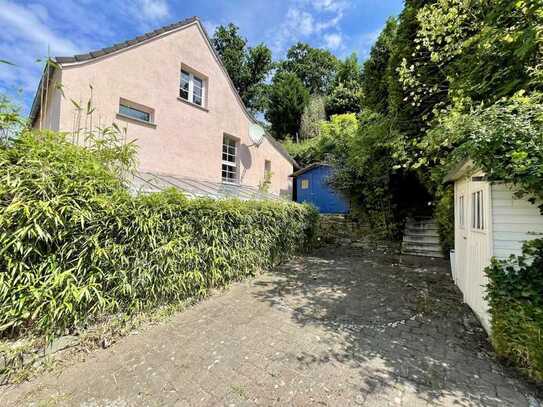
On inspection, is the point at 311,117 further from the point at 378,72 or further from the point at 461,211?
the point at 461,211

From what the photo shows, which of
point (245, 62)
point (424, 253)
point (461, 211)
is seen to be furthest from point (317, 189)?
point (245, 62)

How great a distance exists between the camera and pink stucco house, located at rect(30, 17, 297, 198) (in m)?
6.60

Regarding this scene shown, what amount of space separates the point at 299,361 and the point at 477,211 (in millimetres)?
4167

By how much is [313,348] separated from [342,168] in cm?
1011

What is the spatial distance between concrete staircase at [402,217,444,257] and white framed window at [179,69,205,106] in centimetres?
1037

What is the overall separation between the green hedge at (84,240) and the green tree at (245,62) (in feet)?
85.6

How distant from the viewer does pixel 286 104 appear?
27047mm

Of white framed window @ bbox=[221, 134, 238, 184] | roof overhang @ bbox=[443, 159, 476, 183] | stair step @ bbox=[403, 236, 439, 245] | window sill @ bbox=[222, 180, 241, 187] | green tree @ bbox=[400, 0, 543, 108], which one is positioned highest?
green tree @ bbox=[400, 0, 543, 108]

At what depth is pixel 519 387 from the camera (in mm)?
2664

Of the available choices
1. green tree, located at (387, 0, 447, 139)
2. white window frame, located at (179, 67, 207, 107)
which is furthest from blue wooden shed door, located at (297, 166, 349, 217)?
white window frame, located at (179, 67, 207, 107)

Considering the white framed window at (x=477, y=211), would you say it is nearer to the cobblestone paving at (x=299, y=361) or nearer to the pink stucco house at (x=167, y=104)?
the cobblestone paving at (x=299, y=361)

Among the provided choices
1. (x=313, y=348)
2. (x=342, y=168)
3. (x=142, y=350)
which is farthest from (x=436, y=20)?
(x=142, y=350)

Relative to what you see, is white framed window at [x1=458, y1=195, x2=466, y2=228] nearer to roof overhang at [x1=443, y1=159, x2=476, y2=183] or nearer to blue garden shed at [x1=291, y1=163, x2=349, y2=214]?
roof overhang at [x1=443, y1=159, x2=476, y2=183]

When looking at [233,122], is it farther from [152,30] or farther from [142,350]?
[142,350]
